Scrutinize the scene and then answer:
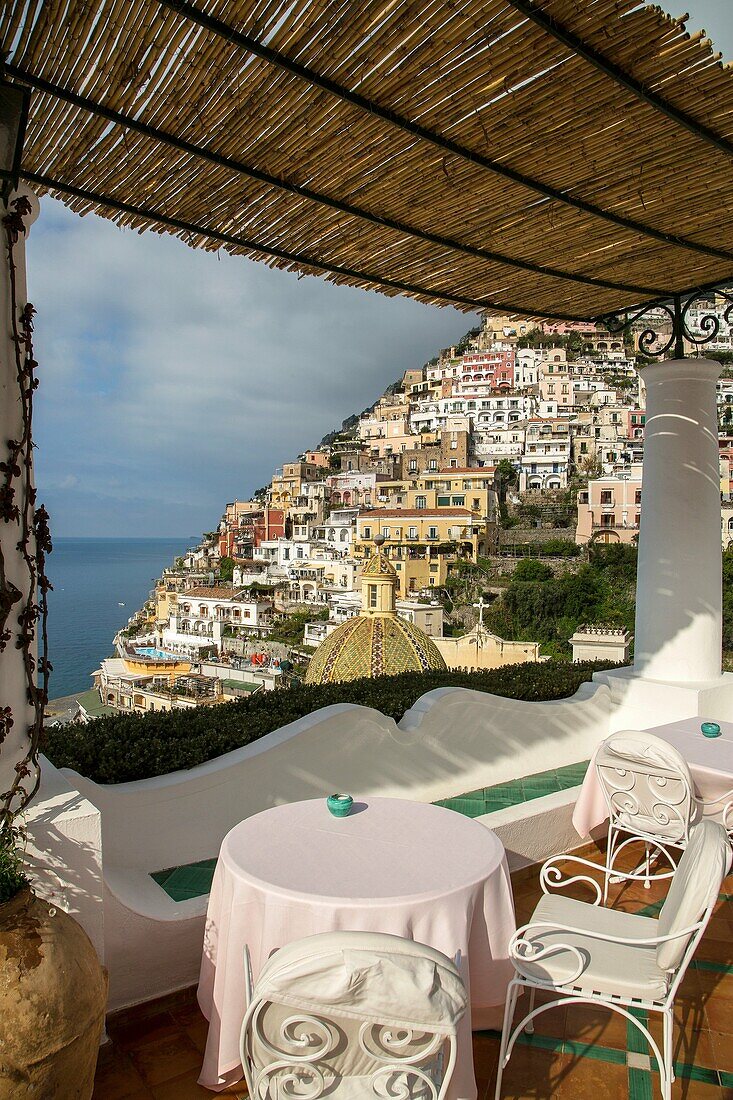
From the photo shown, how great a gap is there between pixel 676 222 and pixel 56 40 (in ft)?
8.21

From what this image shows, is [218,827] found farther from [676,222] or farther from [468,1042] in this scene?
[676,222]

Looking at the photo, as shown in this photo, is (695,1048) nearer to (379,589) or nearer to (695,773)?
(695,773)

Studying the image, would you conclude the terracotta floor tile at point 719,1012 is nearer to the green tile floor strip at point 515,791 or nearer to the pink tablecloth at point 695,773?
the pink tablecloth at point 695,773

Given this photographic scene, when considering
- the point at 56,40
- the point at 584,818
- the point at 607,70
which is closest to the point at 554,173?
the point at 607,70

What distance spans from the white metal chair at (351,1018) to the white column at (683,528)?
12.3 ft

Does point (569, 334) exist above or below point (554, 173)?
above

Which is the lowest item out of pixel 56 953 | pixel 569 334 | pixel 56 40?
pixel 56 953

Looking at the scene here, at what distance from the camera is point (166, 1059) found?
2.25 meters

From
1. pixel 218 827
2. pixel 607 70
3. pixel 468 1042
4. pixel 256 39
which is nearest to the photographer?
pixel 468 1042

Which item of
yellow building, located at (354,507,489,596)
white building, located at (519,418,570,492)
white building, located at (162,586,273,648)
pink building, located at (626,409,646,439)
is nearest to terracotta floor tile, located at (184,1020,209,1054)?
white building, located at (162,586,273,648)

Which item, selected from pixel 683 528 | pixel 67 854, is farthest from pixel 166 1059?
pixel 683 528

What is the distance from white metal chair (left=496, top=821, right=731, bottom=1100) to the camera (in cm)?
189

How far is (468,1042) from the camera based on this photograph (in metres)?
1.86

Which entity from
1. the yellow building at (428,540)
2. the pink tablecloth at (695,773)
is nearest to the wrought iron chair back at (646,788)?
the pink tablecloth at (695,773)
